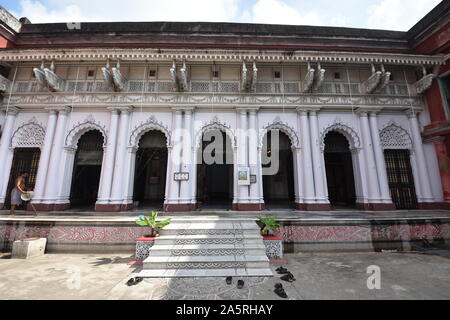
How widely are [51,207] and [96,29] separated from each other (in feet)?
37.1

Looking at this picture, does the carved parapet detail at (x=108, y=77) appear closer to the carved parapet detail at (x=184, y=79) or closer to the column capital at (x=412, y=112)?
the carved parapet detail at (x=184, y=79)

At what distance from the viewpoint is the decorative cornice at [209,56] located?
8531mm

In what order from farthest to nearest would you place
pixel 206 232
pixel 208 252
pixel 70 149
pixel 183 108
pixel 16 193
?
pixel 183 108 → pixel 70 149 → pixel 16 193 → pixel 206 232 → pixel 208 252

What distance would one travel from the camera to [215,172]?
14.0 metres

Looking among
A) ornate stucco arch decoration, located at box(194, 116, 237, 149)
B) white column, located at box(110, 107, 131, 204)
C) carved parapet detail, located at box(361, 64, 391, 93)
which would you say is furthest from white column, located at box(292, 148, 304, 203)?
white column, located at box(110, 107, 131, 204)

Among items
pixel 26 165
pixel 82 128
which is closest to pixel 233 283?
pixel 82 128

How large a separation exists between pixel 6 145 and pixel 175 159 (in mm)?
8425

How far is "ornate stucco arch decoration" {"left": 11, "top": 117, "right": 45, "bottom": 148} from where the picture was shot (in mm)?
9047

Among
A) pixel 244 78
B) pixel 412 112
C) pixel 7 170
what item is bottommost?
pixel 7 170

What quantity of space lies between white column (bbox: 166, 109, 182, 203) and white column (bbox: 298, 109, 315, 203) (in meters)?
6.11

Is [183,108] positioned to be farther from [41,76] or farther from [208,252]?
[41,76]

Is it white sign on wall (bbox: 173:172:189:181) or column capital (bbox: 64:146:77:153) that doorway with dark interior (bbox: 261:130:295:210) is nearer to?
white sign on wall (bbox: 173:172:189:181)

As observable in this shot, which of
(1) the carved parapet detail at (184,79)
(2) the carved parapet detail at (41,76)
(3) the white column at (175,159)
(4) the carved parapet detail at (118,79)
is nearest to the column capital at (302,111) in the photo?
(1) the carved parapet detail at (184,79)

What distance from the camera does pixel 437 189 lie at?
902cm
